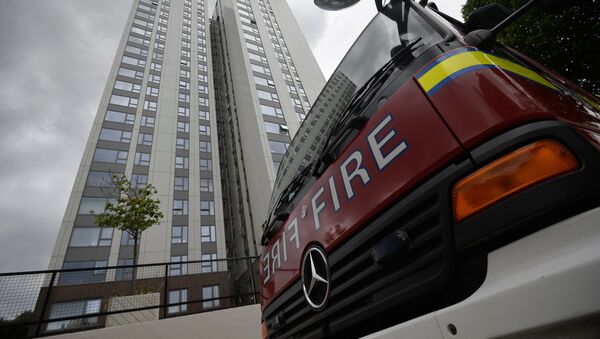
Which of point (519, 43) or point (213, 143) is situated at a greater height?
point (213, 143)

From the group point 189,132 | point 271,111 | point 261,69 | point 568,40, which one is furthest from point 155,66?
point 568,40

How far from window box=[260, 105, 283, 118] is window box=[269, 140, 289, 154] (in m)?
3.46

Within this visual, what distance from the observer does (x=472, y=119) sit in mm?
945

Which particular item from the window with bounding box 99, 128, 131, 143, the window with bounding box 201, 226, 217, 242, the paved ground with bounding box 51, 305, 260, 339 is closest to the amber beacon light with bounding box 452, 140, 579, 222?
the paved ground with bounding box 51, 305, 260, 339

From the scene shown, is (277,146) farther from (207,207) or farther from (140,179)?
(140,179)

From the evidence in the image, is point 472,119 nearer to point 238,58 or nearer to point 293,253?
point 293,253

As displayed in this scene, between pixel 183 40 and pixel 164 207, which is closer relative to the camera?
pixel 164 207

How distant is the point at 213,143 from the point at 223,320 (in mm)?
30260

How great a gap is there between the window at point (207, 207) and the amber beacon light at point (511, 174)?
96.5 ft

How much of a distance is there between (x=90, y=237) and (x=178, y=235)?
6.48 metres

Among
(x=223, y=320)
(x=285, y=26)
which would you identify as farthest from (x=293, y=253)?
(x=285, y=26)

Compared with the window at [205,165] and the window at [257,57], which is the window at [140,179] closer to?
the window at [205,165]

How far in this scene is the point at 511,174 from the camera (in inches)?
32.9

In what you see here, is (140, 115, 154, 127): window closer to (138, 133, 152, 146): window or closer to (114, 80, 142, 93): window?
(138, 133, 152, 146): window
